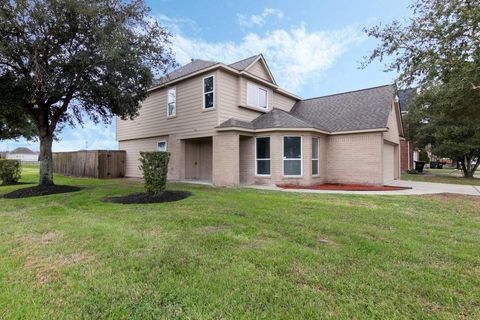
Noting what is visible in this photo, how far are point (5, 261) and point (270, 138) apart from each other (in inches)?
413

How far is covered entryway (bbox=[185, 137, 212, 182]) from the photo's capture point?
49.2 ft

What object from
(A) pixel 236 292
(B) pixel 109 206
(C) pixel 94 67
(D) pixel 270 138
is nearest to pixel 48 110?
(C) pixel 94 67

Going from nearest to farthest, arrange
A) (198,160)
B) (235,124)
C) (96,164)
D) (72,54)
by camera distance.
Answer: (72,54), (235,124), (198,160), (96,164)

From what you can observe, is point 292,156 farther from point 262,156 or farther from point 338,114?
point 338,114

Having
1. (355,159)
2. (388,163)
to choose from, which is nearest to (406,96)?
(388,163)

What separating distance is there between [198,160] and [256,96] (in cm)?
515

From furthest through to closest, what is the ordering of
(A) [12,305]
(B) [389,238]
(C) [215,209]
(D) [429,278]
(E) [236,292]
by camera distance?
(C) [215,209] → (B) [389,238] → (D) [429,278] → (E) [236,292] → (A) [12,305]

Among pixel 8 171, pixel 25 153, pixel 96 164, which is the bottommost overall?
pixel 8 171

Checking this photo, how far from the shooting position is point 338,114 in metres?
Answer: 15.0

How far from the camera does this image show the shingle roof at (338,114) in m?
12.6

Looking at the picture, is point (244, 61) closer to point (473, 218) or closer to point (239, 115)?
point (239, 115)

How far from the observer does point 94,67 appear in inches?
361

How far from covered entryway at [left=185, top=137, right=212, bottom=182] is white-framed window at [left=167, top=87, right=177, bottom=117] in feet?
6.20

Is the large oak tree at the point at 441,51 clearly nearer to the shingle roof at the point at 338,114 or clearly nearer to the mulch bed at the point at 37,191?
the shingle roof at the point at 338,114
